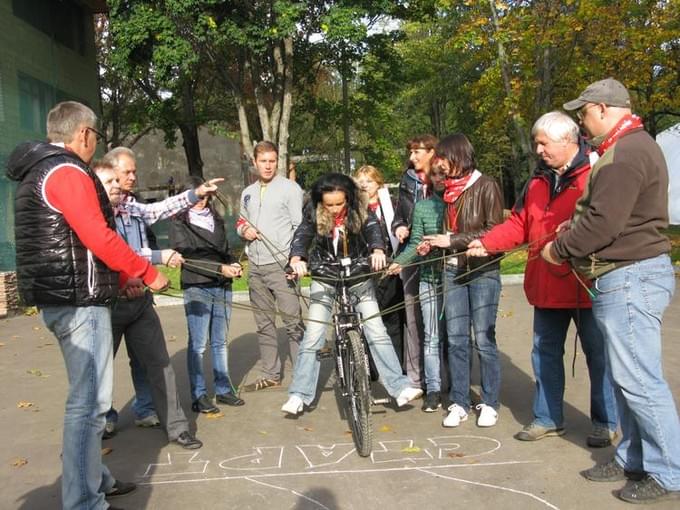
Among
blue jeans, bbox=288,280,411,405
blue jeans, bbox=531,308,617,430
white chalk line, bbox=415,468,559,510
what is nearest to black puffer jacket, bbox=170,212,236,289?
blue jeans, bbox=288,280,411,405

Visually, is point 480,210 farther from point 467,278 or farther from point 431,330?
point 431,330

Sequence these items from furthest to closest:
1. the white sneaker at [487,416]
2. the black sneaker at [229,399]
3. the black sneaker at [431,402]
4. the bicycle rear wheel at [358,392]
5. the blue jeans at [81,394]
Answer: the black sneaker at [229,399], the black sneaker at [431,402], the white sneaker at [487,416], the bicycle rear wheel at [358,392], the blue jeans at [81,394]

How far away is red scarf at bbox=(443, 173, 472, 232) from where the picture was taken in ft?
17.6

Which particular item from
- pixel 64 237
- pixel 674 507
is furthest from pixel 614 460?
pixel 64 237

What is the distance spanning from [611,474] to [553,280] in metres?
1.28

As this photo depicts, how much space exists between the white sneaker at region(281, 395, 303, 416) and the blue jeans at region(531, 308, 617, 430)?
5.91ft

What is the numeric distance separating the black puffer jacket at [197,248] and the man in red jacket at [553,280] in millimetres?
2201

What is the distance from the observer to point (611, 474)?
4.24 metres

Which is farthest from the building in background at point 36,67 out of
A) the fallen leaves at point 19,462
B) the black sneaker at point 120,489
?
the black sneaker at point 120,489

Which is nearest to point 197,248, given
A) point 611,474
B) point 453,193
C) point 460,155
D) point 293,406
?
point 293,406

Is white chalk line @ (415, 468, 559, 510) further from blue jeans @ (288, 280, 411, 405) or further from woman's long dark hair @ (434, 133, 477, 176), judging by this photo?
woman's long dark hair @ (434, 133, 477, 176)

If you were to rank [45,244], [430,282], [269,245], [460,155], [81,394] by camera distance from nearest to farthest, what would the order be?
[45,244] < [81,394] < [460,155] < [430,282] < [269,245]

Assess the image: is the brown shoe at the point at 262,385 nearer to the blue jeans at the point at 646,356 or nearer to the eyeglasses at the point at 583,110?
the blue jeans at the point at 646,356

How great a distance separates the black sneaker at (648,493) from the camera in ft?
12.8
